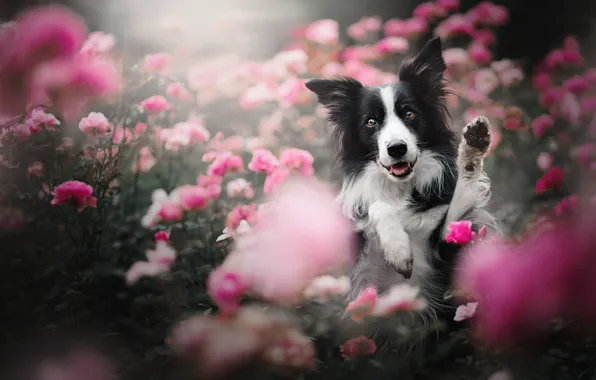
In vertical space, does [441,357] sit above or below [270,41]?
below

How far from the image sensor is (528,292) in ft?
6.19

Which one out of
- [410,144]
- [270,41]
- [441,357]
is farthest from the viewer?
[270,41]

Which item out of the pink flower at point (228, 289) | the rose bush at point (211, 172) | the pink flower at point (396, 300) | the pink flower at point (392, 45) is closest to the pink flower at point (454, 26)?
the rose bush at point (211, 172)

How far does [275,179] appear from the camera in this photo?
6.48 feet

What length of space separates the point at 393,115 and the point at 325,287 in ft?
1.93

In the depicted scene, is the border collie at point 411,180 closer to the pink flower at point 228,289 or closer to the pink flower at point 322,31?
the pink flower at point 322,31

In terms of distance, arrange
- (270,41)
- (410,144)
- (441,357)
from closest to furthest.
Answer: (410,144)
(441,357)
(270,41)

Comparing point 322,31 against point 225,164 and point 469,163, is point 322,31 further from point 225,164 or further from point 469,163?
point 469,163

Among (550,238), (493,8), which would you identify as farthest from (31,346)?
(493,8)

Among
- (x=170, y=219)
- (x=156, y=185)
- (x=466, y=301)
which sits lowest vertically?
(x=466, y=301)

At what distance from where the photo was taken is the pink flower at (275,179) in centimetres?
197

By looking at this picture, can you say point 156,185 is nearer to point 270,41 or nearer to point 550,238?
point 270,41

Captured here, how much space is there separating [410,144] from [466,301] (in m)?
0.55

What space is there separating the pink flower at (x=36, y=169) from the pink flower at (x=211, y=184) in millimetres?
542
